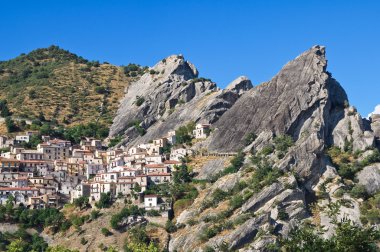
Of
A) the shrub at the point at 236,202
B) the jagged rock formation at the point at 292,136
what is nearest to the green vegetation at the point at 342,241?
the jagged rock formation at the point at 292,136

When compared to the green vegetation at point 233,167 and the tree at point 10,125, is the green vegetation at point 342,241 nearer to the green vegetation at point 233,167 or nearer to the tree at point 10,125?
the green vegetation at point 233,167

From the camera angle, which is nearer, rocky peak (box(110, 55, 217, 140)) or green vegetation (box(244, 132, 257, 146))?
green vegetation (box(244, 132, 257, 146))

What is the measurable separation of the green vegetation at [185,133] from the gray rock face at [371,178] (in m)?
32.6

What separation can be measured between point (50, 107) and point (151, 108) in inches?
1128

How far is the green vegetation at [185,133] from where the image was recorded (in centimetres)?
12925

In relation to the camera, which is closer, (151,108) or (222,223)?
(222,223)

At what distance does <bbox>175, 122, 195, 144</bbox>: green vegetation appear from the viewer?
424ft

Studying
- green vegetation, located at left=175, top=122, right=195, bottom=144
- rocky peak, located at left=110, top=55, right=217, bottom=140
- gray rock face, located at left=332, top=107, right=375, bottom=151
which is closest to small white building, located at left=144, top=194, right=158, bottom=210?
green vegetation, located at left=175, top=122, right=195, bottom=144

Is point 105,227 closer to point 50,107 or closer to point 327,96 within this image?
point 327,96

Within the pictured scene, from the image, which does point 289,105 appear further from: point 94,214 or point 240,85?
point 94,214

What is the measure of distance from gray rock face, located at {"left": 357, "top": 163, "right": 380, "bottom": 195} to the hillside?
6324 cm

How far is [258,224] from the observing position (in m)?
93.2

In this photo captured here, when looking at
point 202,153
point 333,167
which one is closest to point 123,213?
point 202,153

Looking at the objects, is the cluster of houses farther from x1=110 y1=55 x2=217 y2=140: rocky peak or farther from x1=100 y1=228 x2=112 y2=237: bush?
x1=110 y1=55 x2=217 y2=140: rocky peak
